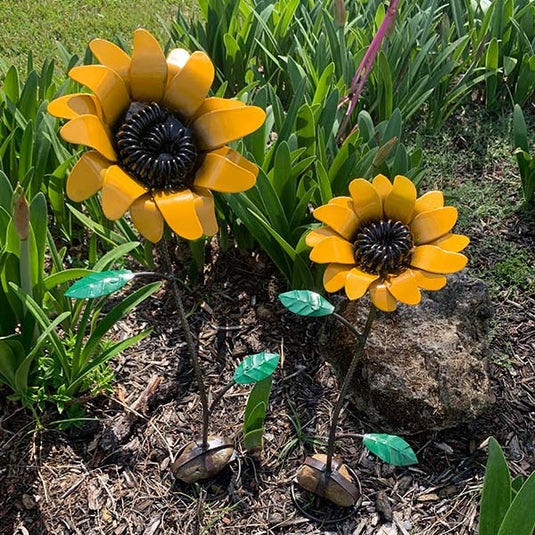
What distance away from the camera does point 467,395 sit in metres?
1.79

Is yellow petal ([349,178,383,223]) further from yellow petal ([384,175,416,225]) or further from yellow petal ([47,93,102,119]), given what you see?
yellow petal ([47,93,102,119])

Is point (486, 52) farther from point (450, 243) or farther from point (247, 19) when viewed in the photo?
point (450, 243)

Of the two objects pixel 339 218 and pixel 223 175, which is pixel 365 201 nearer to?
pixel 339 218

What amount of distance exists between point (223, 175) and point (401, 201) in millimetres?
390

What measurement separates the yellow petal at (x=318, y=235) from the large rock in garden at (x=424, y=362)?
1.94ft

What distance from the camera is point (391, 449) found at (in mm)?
1378

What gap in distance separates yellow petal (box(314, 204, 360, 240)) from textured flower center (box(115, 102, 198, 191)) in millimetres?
276

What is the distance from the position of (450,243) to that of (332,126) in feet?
3.26

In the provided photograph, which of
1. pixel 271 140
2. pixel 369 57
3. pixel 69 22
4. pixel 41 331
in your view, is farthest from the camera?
pixel 69 22

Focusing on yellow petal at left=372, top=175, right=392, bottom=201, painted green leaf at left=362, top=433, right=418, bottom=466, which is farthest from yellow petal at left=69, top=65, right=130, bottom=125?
painted green leaf at left=362, top=433, right=418, bottom=466

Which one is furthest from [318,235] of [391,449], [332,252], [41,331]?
[41,331]

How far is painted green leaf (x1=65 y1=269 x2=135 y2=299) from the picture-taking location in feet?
4.03

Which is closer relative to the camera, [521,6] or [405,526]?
[405,526]

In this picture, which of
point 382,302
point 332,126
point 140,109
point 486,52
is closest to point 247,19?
point 332,126
